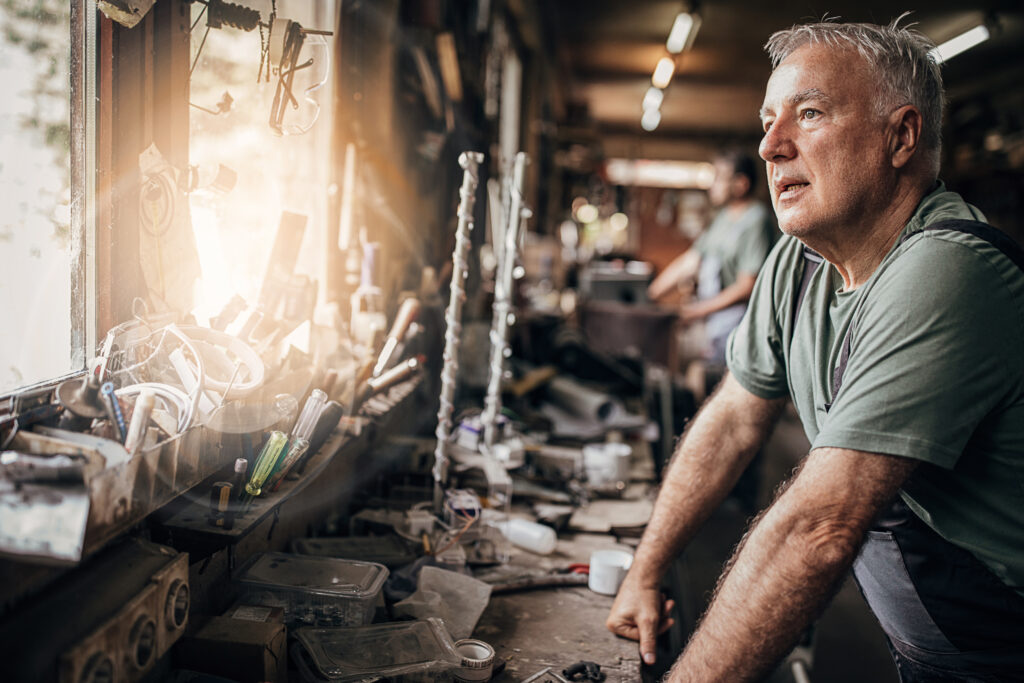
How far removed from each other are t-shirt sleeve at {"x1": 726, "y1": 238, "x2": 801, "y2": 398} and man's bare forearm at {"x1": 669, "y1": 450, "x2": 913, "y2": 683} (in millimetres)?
536

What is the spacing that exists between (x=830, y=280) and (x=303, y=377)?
117 cm

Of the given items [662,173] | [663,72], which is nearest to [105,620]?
[663,72]

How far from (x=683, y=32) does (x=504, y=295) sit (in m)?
6.30

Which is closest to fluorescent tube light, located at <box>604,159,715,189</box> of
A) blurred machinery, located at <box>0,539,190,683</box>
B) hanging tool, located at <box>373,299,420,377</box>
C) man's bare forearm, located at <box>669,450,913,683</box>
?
hanging tool, located at <box>373,299,420,377</box>

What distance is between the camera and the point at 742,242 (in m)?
4.41

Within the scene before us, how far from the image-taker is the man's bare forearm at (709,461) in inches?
66.4

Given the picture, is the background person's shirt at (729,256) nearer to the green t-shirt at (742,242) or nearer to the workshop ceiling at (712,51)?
the green t-shirt at (742,242)

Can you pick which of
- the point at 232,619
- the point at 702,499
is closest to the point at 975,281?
the point at 702,499

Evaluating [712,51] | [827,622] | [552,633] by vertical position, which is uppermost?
[712,51]

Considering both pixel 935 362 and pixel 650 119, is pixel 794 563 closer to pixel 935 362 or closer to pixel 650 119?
pixel 935 362

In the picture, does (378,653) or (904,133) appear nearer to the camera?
(378,653)

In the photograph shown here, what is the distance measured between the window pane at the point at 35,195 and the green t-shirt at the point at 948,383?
122 cm

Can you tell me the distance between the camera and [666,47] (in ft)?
27.7

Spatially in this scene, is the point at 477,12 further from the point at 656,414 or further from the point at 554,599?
the point at 554,599
